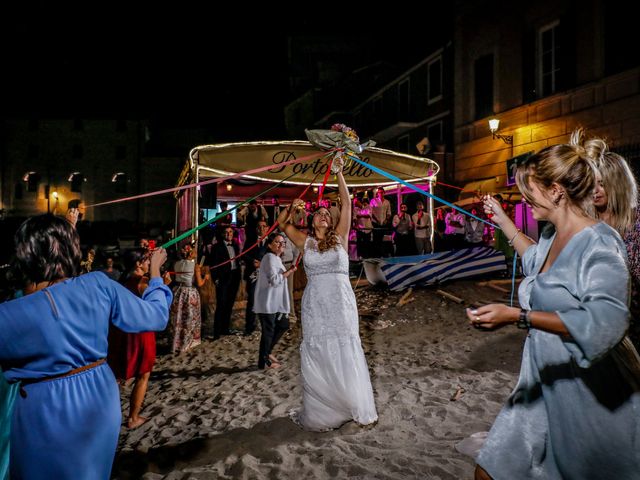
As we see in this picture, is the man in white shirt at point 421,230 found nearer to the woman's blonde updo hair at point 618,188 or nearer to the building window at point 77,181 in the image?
the woman's blonde updo hair at point 618,188

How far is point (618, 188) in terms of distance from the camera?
7.01 ft

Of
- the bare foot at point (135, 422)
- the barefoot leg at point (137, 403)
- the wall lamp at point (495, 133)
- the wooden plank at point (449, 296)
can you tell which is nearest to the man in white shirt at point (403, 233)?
the wooden plank at point (449, 296)

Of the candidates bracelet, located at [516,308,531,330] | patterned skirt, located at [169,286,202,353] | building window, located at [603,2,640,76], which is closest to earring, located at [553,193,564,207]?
bracelet, located at [516,308,531,330]

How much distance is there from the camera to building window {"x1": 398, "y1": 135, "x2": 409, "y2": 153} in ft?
71.6

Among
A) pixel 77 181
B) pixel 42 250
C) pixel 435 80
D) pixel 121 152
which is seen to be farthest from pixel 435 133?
pixel 77 181

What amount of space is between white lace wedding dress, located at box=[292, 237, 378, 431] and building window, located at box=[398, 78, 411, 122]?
18088mm

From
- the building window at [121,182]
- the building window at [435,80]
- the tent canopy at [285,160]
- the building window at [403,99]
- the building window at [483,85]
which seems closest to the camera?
the tent canopy at [285,160]

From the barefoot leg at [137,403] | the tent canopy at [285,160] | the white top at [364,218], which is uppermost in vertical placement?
the tent canopy at [285,160]

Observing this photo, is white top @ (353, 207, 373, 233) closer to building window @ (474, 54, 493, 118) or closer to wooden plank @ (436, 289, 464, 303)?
wooden plank @ (436, 289, 464, 303)

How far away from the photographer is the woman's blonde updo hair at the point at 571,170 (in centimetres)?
202

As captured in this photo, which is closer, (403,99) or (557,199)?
(557,199)

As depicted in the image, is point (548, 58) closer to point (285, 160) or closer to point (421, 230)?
point (421, 230)

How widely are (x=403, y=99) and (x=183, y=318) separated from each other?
672 inches

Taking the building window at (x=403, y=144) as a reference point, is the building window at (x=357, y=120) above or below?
above
